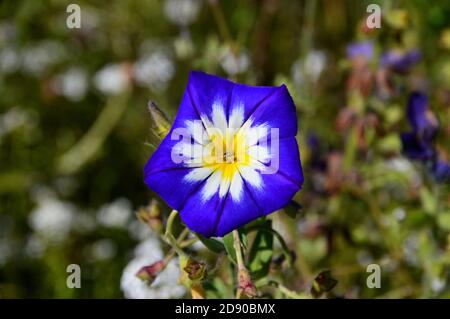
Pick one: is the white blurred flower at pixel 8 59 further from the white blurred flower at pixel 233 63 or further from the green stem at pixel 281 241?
the green stem at pixel 281 241

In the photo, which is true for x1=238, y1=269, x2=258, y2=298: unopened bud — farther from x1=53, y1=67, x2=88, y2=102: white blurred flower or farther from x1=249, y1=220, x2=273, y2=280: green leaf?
x1=53, y1=67, x2=88, y2=102: white blurred flower

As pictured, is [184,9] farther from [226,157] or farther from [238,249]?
[238,249]

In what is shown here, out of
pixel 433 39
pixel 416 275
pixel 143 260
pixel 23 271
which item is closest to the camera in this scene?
pixel 143 260

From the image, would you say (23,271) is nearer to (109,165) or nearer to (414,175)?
(109,165)

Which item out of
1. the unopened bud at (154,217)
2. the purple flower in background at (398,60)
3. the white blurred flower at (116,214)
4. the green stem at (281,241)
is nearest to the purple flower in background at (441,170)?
the purple flower in background at (398,60)

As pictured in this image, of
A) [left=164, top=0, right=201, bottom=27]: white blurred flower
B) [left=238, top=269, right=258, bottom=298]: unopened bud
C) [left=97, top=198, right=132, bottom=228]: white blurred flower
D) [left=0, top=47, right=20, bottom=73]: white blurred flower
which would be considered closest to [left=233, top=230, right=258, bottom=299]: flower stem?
[left=238, top=269, right=258, bottom=298]: unopened bud
